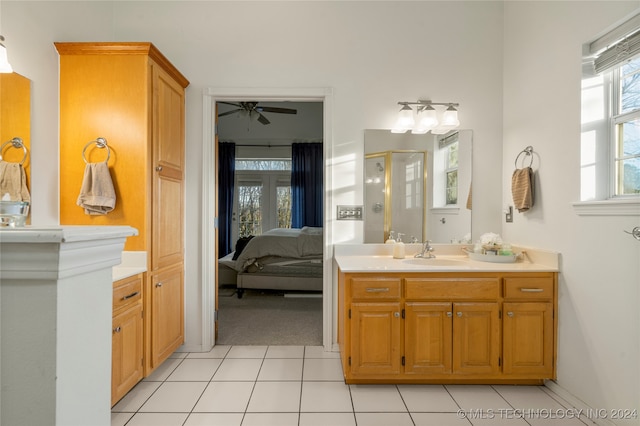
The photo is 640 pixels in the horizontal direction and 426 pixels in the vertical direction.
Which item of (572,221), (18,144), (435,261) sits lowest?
(435,261)

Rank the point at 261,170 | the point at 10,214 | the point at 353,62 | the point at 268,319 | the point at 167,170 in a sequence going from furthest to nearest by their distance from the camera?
1. the point at 261,170
2. the point at 268,319
3. the point at 353,62
4. the point at 167,170
5. the point at 10,214

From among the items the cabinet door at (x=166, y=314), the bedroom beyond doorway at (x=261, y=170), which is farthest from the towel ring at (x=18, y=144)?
the bedroom beyond doorway at (x=261, y=170)

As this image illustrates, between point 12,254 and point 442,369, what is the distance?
2.36 metres

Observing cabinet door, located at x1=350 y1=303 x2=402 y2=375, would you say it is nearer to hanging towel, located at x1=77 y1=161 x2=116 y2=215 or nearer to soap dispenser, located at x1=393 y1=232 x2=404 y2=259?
soap dispenser, located at x1=393 y1=232 x2=404 y2=259

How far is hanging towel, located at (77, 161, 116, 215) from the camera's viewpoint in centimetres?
206

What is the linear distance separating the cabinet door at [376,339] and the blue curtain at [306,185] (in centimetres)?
469

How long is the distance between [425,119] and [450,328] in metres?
1.64

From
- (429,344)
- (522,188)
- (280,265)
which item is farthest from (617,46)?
(280,265)

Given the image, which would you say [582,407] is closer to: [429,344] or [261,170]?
[429,344]

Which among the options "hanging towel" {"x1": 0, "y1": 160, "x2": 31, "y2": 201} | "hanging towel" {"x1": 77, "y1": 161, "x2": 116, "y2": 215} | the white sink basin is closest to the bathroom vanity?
the white sink basin

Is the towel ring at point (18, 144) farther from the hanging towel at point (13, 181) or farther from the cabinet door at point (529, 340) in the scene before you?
the cabinet door at point (529, 340)

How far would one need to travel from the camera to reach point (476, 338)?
2207 millimetres

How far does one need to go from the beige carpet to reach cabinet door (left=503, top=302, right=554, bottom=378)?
1530 millimetres

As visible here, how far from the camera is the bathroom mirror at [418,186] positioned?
283cm
